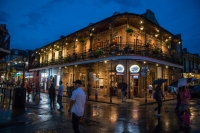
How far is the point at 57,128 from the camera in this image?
6.60 meters

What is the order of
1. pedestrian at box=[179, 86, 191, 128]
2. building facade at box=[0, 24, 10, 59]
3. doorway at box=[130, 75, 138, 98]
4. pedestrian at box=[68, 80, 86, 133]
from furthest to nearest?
doorway at box=[130, 75, 138, 98] → building facade at box=[0, 24, 10, 59] → pedestrian at box=[179, 86, 191, 128] → pedestrian at box=[68, 80, 86, 133]

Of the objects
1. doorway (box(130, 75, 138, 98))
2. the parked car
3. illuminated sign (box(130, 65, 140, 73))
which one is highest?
illuminated sign (box(130, 65, 140, 73))

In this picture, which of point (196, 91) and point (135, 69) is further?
point (196, 91)

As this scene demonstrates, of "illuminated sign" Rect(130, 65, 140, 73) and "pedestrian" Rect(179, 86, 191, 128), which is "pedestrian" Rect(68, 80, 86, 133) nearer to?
"pedestrian" Rect(179, 86, 191, 128)

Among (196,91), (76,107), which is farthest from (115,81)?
(76,107)

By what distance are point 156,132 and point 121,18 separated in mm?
13987

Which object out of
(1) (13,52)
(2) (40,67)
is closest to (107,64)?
(1) (13,52)

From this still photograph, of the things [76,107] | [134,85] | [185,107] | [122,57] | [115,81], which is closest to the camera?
[76,107]

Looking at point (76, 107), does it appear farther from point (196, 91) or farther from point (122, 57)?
point (196, 91)

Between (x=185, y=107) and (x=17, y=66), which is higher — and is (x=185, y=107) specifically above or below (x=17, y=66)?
below

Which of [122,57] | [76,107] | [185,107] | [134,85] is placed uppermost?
[122,57]

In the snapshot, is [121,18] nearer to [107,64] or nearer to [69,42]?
[107,64]

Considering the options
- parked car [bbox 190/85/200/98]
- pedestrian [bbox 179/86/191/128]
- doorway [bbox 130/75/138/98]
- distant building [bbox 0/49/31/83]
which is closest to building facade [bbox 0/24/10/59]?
distant building [bbox 0/49/31/83]

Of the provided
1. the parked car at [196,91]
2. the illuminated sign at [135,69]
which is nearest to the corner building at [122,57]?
the illuminated sign at [135,69]
